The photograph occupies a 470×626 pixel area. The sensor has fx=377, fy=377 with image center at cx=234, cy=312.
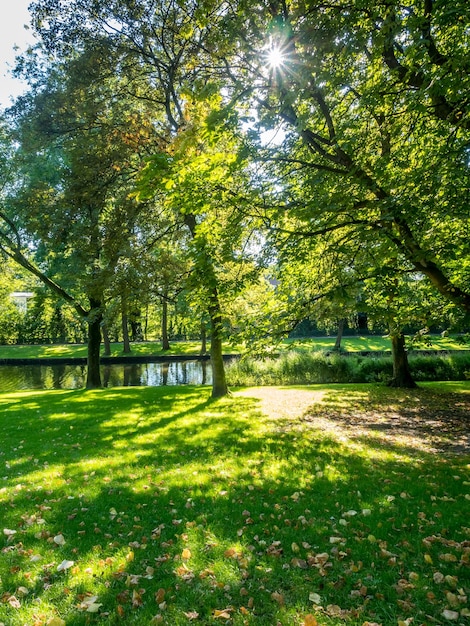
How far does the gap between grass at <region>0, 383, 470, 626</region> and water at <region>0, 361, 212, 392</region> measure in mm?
14032

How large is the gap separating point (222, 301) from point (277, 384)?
10.8 m

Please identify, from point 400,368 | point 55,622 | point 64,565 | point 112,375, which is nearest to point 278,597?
point 55,622

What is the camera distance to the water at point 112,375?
71.1 feet

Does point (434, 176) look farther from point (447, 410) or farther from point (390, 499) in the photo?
point (447, 410)

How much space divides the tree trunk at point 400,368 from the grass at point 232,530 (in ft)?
25.9

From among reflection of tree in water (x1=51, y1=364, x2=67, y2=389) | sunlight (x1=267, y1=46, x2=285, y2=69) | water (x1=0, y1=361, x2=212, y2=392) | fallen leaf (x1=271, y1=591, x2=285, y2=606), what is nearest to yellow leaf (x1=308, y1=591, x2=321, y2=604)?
fallen leaf (x1=271, y1=591, x2=285, y2=606)

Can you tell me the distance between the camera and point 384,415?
34.4 ft

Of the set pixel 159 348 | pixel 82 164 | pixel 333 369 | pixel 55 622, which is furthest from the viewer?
pixel 159 348

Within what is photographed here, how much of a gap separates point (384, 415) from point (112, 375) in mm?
18411

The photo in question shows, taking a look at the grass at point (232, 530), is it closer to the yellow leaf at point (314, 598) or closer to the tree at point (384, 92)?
the yellow leaf at point (314, 598)

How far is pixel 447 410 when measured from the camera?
35.8 feet

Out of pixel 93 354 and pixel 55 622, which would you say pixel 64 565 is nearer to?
pixel 55 622

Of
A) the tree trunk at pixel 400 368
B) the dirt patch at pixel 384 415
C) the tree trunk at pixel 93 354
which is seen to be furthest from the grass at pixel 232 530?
the tree trunk at pixel 93 354

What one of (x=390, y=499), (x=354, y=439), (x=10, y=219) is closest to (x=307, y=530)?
(x=390, y=499)
